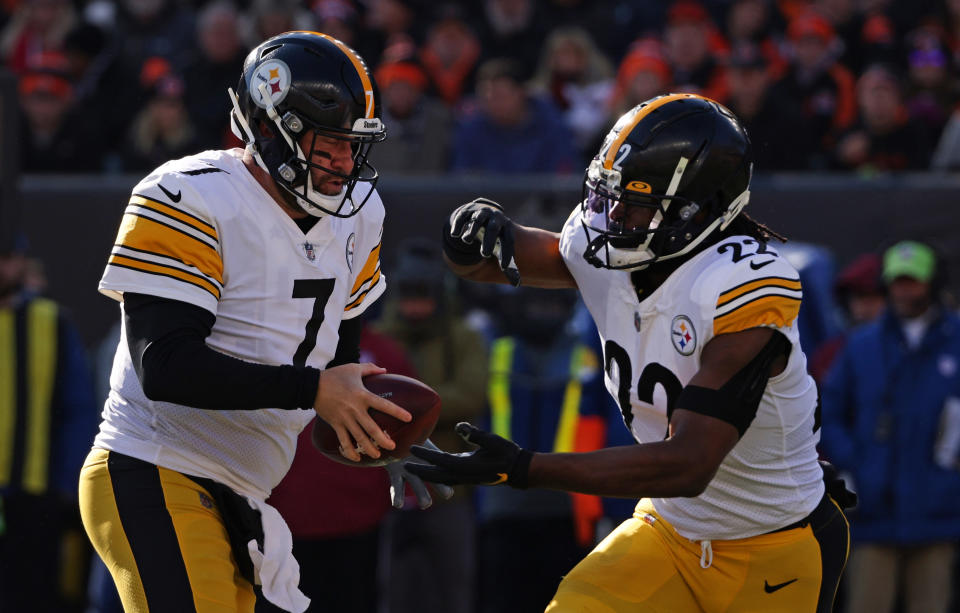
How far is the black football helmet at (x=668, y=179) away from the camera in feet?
12.0

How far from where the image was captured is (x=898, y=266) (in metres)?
6.25

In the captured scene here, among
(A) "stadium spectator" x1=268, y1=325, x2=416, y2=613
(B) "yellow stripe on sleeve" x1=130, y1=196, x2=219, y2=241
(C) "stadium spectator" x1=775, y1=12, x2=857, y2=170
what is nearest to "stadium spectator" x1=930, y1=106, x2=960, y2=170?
(C) "stadium spectator" x1=775, y1=12, x2=857, y2=170

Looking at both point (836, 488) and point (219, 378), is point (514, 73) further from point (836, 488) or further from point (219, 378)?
point (219, 378)

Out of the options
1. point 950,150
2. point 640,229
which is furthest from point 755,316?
point 950,150

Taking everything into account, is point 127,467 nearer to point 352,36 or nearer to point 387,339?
point 387,339

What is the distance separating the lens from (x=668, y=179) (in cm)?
365

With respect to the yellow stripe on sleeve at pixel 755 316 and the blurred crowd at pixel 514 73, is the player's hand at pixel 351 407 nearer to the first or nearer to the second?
the yellow stripe on sleeve at pixel 755 316

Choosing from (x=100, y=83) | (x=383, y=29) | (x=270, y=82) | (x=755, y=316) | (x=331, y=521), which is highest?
(x=270, y=82)

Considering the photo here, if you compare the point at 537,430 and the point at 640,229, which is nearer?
the point at 640,229

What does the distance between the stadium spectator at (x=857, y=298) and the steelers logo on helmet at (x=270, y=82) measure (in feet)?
11.6

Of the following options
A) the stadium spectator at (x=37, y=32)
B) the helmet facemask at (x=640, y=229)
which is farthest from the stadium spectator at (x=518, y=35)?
the helmet facemask at (x=640, y=229)

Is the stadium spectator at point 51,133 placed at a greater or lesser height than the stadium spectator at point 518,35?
lesser

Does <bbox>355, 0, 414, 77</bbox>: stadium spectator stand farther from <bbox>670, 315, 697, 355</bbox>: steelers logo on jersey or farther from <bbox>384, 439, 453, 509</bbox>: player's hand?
<bbox>670, 315, 697, 355</bbox>: steelers logo on jersey

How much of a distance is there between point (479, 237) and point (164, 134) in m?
4.53
